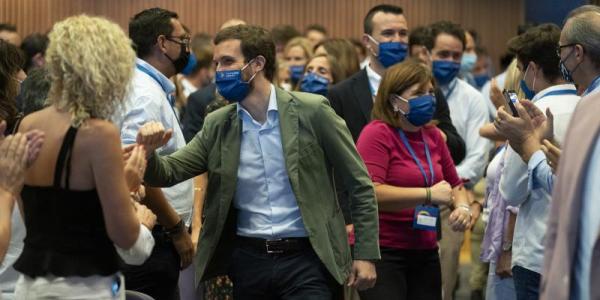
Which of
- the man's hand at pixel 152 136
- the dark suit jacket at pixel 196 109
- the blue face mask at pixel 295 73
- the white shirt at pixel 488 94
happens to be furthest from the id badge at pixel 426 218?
the blue face mask at pixel 295 73

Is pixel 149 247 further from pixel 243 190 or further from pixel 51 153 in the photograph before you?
pixel 243 190

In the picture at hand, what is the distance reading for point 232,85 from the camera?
14.5 feet

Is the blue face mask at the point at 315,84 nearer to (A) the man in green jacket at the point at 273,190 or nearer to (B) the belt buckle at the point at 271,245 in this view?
(A) the man in green jacket at the point at 273,190

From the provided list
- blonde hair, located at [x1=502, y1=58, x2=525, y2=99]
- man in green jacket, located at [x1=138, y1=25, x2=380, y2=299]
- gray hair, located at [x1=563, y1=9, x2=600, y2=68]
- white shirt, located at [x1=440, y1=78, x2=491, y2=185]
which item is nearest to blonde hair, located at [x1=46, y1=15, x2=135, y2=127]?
man in green jacket, located at [x1=138, y1=25, x2=380, y2=299]

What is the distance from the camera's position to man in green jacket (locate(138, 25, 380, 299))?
4285mm

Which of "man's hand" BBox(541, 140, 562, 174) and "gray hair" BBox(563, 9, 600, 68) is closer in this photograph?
"man's hand" BBox(541, 140, 562, 174)

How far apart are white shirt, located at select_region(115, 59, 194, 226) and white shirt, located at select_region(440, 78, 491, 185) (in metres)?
2.37

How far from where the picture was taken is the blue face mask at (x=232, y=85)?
174 inches

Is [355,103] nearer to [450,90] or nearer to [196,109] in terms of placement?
[196,109]

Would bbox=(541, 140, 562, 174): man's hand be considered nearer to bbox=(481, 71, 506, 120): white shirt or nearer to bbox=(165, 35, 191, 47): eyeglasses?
bbox=(165, 35, 191, 47): eyeglasses

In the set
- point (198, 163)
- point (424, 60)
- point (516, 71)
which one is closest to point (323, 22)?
point (424, 60)

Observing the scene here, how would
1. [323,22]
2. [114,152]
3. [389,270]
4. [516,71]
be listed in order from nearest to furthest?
[114,152], [389,270], [516,71], [323,22]

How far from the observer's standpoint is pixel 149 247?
3.41 m

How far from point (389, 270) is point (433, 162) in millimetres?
584
